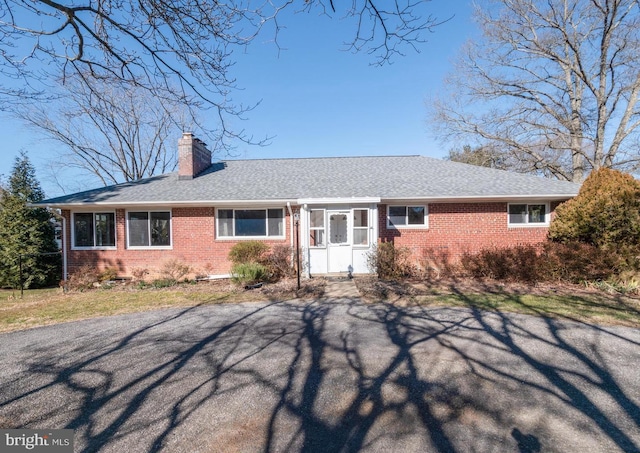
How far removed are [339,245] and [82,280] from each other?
9.03m

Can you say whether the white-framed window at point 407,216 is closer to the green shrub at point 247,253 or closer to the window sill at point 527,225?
the window sill at point 527,225

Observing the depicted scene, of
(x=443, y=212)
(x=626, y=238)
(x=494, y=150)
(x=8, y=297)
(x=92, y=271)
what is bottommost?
(x=8, y=297)

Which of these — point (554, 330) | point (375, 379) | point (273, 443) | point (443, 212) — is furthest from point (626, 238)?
point (273, 443)

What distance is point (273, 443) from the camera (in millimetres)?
2566

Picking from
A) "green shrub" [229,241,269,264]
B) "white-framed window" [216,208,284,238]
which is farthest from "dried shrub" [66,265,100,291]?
"green shrub" [229,241,269,264]

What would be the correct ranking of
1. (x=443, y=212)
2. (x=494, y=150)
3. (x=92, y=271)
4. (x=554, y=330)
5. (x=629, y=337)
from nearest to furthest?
(x=629, y=337) → (x=554, y=330) → (x=92, y=271) → (x=443, y=212) → (x=494, y=150)

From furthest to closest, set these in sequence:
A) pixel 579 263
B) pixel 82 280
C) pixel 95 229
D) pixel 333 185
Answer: pixel 333 185 < pixel 95 229 < pixel 82 280 < pixel 579 263

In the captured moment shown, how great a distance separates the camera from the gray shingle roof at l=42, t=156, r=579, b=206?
1058 cm

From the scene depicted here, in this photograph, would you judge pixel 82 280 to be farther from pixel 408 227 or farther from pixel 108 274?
pixel 408 227

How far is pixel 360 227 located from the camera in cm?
1044

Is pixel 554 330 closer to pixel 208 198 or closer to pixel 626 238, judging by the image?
pixel 626 238

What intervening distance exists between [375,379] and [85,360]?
14.2ft

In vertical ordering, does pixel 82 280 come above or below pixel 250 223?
below

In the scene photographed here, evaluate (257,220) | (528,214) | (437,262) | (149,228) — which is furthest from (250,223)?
(528,214)
